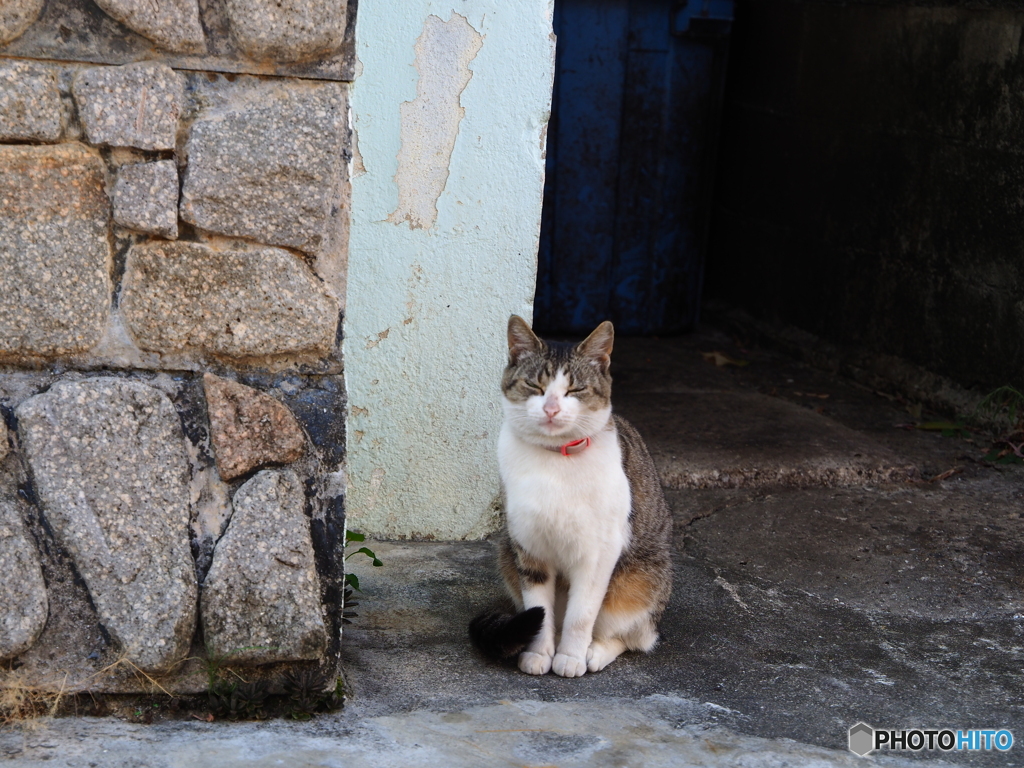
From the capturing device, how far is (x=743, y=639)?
2.97 meters

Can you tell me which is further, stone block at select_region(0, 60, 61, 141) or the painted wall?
the painted wall

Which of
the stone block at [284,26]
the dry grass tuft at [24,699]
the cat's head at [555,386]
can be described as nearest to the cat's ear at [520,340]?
the cat's head at [555,386]

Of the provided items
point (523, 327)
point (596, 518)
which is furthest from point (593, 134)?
point (596, 518)

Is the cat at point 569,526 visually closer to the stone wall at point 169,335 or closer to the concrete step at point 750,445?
the stone wall at point 169,335

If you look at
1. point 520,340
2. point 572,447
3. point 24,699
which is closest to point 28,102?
point 24,699

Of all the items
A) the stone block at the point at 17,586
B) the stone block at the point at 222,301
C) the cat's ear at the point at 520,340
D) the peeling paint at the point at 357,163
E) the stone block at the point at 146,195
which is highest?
the peeling paint at the point at 357,163

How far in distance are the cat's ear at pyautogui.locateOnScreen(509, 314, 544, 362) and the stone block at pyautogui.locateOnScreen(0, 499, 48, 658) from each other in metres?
1.29

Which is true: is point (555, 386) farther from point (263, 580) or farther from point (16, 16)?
point (16, 16)

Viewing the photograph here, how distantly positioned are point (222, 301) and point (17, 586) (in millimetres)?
723

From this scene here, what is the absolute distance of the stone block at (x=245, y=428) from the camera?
2234 mm

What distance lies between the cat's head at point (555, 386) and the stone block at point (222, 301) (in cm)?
70

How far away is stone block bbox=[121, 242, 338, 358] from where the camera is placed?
2.17m

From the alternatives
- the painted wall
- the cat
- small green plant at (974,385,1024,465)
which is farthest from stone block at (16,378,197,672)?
small green plant at (974,385,1024,465)

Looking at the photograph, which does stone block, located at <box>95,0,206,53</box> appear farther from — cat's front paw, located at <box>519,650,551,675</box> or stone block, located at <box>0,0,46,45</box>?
cat's front paw, located at <box>519,650,551,675</box>
